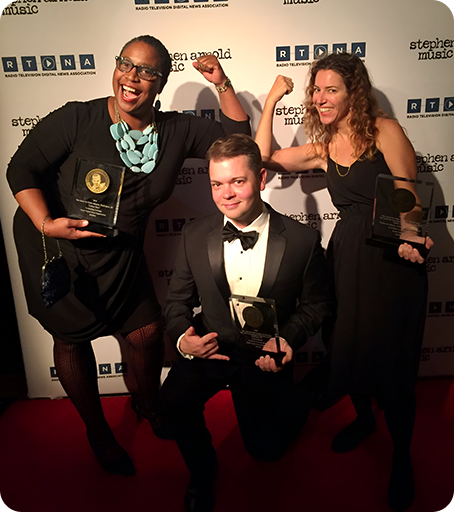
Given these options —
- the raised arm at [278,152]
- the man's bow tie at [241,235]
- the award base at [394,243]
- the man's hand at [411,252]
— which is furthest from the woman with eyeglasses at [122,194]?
the man's hand at [411,252]

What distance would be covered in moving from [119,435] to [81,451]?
0.23 meters

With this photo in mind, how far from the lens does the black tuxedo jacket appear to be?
1.87 m

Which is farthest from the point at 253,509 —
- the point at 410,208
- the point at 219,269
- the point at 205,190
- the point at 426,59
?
the point at 426,59

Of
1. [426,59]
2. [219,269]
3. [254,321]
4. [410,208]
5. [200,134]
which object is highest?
[426,59]

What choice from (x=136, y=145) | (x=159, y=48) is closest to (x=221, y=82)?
(x=159, y=48)

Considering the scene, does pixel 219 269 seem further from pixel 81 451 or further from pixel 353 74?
pixel 81 451

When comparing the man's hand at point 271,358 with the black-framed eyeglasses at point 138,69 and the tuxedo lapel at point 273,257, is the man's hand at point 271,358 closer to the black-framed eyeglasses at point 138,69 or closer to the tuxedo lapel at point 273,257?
the tuxedo lapel at point 273,257

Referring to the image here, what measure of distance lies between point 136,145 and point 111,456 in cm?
166

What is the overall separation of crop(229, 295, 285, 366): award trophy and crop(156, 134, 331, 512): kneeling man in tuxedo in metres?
0.04

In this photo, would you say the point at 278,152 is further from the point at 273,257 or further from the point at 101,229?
the point at 101,229

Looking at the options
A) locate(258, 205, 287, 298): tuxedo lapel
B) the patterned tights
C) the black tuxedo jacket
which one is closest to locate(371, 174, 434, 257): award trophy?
the black tuxedo jacket

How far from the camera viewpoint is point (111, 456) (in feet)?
7.54

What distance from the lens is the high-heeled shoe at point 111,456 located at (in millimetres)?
2291

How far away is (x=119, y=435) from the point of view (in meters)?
2.60
